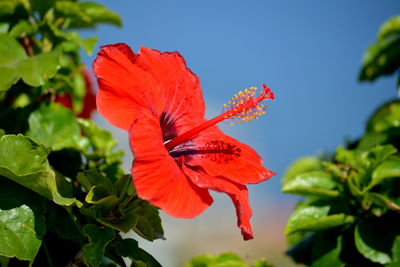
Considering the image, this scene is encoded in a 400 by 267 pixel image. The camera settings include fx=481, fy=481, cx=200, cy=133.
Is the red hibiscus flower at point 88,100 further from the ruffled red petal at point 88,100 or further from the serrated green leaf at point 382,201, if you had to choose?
the serrated green leaf at point 382,201

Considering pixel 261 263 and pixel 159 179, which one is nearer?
pixel 159 179

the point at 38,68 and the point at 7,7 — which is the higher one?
the point at 7,7

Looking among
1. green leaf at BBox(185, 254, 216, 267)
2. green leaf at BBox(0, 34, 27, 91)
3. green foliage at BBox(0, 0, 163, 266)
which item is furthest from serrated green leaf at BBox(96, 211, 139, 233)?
green leaf at BBox(185, 254, 216, 267)

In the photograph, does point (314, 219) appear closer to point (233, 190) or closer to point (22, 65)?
point (233, 190)

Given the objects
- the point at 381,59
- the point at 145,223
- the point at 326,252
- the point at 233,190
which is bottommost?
the point at 326,252

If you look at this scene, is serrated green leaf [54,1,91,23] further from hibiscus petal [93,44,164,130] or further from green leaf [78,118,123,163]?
hibiscus petal [93,44,164,130]

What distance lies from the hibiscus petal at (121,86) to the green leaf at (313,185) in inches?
24.3

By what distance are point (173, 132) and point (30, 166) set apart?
0.34m

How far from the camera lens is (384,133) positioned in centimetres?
169

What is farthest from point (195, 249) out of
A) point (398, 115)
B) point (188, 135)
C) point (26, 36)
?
point (188, 135)

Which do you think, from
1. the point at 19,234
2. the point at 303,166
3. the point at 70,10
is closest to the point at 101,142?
the point at 70,10

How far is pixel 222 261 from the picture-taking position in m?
1.52

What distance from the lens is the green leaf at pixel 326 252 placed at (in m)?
1.42

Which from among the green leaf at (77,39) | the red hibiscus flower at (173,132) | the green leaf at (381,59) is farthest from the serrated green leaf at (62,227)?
the green leaf at (381,59)
